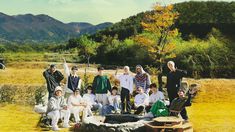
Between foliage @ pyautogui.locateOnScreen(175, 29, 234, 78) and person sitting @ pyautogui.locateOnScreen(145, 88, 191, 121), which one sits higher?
foliage @ pyautogui.locateOnScreen(175, 29, 234, 78)

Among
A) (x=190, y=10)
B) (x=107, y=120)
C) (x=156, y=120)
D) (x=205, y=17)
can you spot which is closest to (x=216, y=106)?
(x=107, y=120)

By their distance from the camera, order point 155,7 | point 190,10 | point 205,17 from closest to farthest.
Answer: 1. point 155,7
2. point 205,17
3. point 190,10

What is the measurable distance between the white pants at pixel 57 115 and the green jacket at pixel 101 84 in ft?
4.84

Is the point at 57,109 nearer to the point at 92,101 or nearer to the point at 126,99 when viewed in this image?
the point at 92,101

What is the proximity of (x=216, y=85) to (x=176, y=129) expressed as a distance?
14.8m

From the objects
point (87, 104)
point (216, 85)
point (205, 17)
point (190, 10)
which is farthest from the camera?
point (190, 10)

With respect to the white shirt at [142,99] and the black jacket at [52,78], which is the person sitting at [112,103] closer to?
the white shirt at [142,99]

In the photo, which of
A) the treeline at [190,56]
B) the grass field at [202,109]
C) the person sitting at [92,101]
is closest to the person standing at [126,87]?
the person sitting at [92,101]

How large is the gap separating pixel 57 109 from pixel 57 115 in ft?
0.49

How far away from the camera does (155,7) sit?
28812mm

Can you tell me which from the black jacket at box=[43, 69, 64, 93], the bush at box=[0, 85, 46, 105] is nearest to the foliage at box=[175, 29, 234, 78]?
the bush at box=[0, 85, 46, 105]

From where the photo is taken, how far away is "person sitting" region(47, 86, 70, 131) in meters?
12.6

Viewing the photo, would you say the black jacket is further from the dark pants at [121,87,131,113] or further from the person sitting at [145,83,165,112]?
the person sitting at [145,83,165,112]

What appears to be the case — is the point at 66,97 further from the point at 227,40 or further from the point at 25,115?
the point at 227,40
